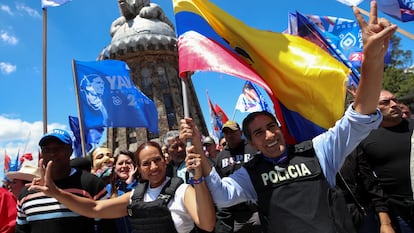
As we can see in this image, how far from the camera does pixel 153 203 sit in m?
2.56

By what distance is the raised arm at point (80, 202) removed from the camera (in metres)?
2.65

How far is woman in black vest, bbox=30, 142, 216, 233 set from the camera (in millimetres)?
2440

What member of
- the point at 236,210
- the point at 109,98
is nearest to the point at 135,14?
the point at 109,98

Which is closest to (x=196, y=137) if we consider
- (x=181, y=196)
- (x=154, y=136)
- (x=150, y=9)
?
(x=181, y=196)

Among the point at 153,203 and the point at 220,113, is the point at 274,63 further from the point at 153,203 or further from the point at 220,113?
the point at 220,113

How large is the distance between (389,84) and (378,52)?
31123mm

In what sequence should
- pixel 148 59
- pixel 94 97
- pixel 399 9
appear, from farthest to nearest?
pixel 148 59, pixel 94 97, pixel 399 9

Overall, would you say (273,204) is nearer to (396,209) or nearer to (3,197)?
(396,209)

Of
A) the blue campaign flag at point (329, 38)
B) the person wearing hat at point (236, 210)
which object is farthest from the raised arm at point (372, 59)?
the person wearing hat at point (236, 210)

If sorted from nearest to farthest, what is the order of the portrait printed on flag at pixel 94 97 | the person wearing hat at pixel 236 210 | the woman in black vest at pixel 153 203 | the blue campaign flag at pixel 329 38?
the woman in black vest at pixel 153 203 < the blue campaign flag at pixel 329 38 < the person wearing hat at pixel 236 210 < the portrait printed on flag at pixel 94 97

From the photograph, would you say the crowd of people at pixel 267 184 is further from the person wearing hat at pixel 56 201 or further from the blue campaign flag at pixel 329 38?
the blue campaign flag at pixel 329 38

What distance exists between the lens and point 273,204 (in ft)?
7.39

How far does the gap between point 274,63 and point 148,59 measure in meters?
15.7

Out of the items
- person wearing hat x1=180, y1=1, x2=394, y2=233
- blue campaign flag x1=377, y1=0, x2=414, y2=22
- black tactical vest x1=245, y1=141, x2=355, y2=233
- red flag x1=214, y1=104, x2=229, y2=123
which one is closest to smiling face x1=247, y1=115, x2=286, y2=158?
person wearing hat x1=180, y1=1, x2=394, y2=233
